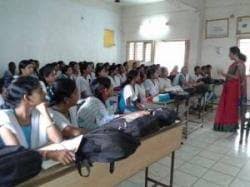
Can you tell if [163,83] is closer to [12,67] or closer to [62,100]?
[12,67]

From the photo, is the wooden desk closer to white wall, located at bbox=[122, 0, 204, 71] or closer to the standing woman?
the standing woman

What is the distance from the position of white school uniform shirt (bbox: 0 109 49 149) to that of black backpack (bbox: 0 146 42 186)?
43 cm

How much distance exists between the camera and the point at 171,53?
867 cm

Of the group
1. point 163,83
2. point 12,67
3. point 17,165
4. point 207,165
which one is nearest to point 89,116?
point 17,165

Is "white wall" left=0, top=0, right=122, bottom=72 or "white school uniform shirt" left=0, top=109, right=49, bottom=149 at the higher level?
"white wall" left=0, top=0, right=122, bottom=72

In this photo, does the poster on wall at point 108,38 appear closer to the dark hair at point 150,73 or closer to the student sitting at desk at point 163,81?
the student sitting at desk at point 163,81

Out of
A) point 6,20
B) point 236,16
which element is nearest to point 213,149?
point 236,16

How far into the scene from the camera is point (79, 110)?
239 cm

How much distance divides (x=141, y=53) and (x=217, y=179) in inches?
266

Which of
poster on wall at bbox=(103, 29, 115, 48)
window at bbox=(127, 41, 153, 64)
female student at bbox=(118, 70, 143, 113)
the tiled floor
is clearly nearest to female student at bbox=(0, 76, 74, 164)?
the tiled floor

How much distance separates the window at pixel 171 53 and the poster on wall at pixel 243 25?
5.23 ft

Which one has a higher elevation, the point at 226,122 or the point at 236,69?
the point at 236,69

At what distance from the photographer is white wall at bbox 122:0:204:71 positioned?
7860 millimetres

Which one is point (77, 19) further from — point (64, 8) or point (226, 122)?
point (226, 122)
